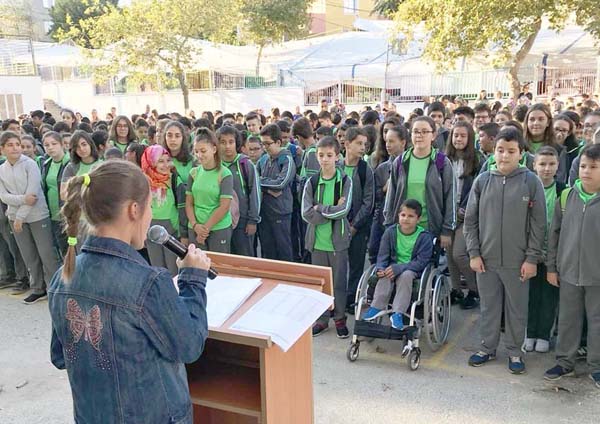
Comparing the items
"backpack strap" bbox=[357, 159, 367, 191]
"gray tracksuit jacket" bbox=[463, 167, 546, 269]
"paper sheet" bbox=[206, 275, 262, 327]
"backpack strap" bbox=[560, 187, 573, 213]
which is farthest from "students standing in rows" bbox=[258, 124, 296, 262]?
"paper sheet" bbox=[206, 275, 262, 327]

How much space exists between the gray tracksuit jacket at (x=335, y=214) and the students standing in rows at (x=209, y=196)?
2.21ft

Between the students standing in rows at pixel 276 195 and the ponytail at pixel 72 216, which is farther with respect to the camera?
the students standing in rows at pixel 276 195

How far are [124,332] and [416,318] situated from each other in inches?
115

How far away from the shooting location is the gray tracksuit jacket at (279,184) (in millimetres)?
5633

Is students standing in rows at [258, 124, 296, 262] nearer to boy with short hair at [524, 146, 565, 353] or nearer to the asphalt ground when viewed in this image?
the asphalt ground

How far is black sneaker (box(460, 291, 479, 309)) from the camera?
5262 mm

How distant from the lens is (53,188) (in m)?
5.79

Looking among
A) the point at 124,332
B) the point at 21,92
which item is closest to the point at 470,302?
the point at 124,332

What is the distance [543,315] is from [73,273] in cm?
372

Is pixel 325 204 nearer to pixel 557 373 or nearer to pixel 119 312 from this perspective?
pixel 557 373

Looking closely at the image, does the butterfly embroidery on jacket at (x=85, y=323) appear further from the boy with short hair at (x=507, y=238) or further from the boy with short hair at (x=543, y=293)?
the boy with short hair at (x=543, y=293)

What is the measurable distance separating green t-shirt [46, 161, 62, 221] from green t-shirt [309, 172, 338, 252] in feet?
9.33

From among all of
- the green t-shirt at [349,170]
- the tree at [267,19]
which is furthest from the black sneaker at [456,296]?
the tree at [267,19]

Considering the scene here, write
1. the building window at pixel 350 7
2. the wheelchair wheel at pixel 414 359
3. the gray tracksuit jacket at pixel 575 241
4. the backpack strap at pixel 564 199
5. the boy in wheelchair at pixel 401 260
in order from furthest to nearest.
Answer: the building window at pixel 350 7 → the boy in wheelchair at pixel 401 260 → the wheelchair wheel at pixel 414 359 → the backpack strap at pixel 564 199 → the gray tracksuit jacket at pixel 575 241
